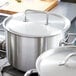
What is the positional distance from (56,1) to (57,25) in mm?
773

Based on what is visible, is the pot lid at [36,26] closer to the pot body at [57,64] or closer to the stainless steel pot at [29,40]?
the stainless steel pot at [29,40]

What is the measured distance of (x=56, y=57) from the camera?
2.50ft

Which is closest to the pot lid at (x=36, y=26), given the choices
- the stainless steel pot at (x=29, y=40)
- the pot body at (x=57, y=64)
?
the stainless steel pot at (x=29, y=40)

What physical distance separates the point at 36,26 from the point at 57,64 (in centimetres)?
27

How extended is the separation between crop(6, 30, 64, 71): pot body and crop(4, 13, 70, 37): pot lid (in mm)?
18

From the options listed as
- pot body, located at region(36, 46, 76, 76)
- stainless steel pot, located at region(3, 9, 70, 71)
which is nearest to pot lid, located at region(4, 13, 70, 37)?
stainless steel pot, located at region(3, 9, 70, 71)

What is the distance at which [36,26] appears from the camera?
94 centimetres

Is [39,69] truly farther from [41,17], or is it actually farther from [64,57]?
[41,17]

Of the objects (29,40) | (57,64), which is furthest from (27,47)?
(57,64)

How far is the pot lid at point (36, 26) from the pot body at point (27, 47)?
2cm

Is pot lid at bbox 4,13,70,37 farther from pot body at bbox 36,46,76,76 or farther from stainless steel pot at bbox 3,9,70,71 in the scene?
pot body at bbox 36,46,76,76

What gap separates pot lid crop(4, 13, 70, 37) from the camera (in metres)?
0.88

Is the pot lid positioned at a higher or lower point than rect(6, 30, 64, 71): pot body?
higher

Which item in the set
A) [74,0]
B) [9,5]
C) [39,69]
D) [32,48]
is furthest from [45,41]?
[74,0]
